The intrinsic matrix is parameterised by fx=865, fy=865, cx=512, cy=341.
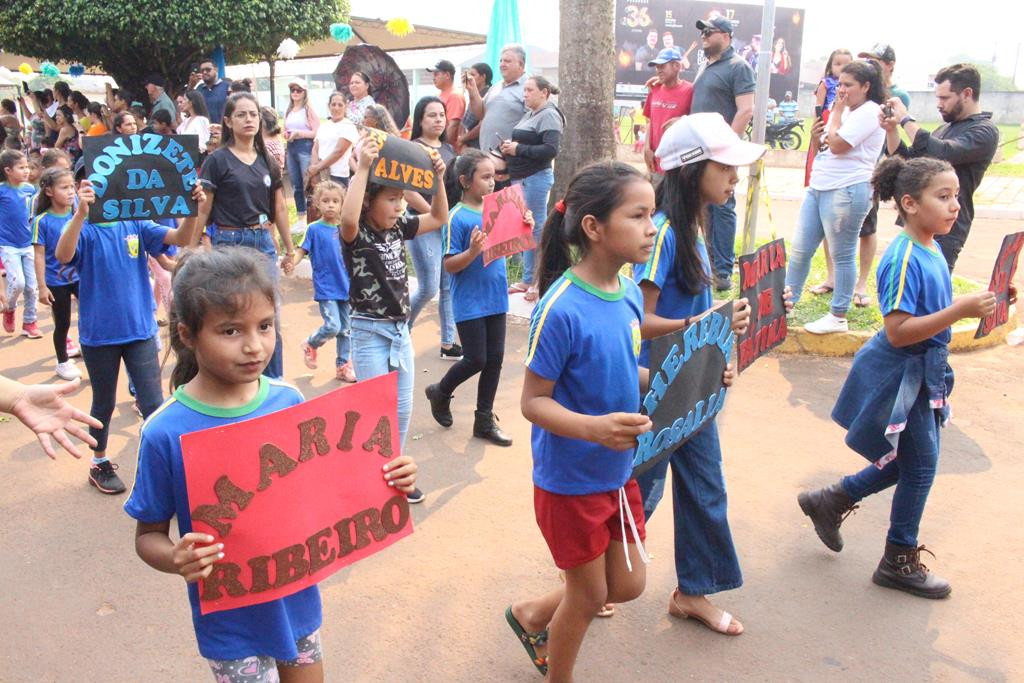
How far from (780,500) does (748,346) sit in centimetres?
147

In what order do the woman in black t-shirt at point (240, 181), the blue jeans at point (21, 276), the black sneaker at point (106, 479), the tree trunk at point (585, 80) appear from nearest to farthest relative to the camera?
the black sneaker at point (106, 479) → the woman in black t-shirt at point (240, 181) → the blue jeans at point (21, 276) → the tree trunk at point (585, 80)

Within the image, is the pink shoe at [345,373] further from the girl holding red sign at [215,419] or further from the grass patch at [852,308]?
the girl holding red sign at [215,419]

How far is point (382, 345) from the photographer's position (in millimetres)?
4129

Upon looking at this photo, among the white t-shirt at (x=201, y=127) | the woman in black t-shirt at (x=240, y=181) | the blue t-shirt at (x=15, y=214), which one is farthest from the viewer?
the white t-shirt at (x=201, y=127)

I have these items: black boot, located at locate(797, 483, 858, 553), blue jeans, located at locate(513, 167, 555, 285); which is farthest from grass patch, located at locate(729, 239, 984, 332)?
black boot, located at locate(797, 483, 858, 553)

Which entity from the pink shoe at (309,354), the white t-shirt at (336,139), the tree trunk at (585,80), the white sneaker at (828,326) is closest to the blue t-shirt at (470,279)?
the pink shoe at (309,354)

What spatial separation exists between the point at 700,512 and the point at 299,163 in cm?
1030

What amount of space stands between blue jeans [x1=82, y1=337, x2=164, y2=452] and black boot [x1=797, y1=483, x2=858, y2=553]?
3.23 meters

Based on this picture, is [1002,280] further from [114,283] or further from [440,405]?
[114,283]

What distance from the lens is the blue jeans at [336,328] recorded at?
630 centimetres

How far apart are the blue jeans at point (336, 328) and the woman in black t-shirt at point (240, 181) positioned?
885mm

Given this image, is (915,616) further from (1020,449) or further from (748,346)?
(1020,449)

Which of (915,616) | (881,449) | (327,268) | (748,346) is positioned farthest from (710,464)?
(327,268)

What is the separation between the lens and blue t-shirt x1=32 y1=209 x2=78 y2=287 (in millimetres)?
5766
